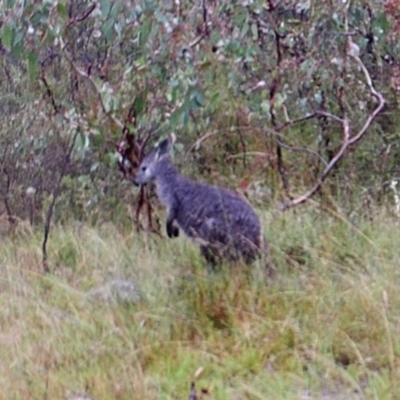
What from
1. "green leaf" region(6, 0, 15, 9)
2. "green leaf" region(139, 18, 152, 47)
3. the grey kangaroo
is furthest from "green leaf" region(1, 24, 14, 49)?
the grey kangaroo

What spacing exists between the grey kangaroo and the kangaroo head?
87 mm

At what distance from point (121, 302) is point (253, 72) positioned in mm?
2980

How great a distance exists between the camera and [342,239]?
645 centimetres

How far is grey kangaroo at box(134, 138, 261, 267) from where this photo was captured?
6320 mm

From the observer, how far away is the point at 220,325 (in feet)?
17.7

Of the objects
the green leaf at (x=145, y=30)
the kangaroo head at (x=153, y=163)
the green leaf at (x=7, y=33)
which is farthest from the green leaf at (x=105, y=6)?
the kangaroo head at (x=153, y=163)

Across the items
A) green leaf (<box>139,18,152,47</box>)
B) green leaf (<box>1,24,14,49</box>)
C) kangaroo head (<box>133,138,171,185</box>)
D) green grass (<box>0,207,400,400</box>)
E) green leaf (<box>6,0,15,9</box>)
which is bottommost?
green grass (<box>0,207,400,400</box>)

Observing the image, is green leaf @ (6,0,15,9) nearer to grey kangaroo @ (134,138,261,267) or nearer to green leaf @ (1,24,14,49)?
green leaf @ (1,24,14,49)

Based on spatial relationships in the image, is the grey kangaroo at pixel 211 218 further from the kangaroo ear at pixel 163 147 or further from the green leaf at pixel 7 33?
the green leaf at pixel 7 33

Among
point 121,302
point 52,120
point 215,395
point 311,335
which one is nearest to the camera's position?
point 215,395

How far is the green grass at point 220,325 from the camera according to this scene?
478 cm

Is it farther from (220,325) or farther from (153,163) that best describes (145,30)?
(153,163)

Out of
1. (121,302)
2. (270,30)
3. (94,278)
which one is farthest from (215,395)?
(270,30)

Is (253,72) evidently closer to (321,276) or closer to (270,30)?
(270,30)
